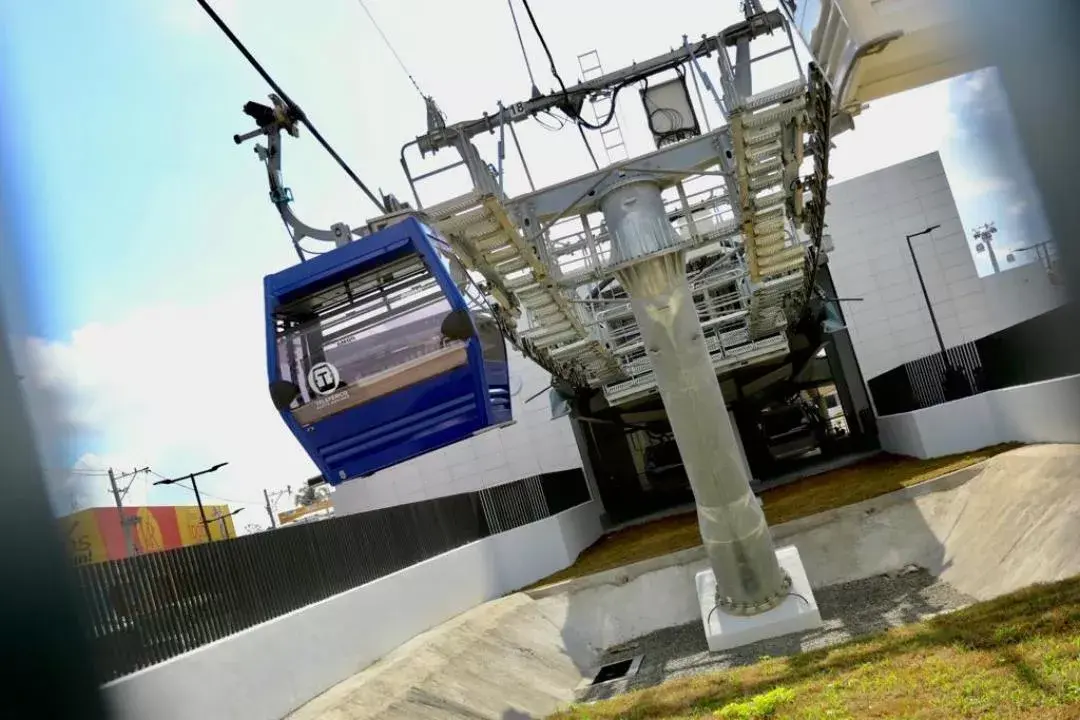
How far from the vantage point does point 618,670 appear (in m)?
17.6

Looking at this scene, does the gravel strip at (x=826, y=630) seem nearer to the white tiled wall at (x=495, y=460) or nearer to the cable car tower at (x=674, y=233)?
the cable car tower at (x=674, y=233)

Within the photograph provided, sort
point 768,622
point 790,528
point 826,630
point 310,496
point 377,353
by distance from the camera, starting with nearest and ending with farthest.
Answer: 1. point 377,353
2. point 826,630
3. point 768,622
4. point 790,528
5. point 310,496

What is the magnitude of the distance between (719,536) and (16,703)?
15236 mm

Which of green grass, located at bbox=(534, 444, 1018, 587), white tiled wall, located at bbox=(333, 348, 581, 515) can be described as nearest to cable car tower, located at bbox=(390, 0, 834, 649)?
green grass, located at bbox=(534, 444, 1018, 587)

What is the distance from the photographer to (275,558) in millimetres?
13242

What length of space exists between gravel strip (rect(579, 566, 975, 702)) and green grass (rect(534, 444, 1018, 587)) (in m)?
2.97

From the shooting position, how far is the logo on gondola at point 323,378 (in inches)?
560

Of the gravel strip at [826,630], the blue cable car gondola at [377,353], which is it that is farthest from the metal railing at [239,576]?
the gravel strip at [826,630]

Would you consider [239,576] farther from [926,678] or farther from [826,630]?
[826,630]

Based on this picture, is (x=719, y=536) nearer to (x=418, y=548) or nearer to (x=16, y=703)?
(x=418, y=548)

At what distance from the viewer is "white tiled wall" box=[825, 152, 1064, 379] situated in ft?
123

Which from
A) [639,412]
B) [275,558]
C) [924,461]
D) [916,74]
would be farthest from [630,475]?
[916,74]

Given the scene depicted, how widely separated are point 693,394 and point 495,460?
76.8 ft

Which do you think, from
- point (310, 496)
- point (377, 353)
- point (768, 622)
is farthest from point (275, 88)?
point (310, 496)
